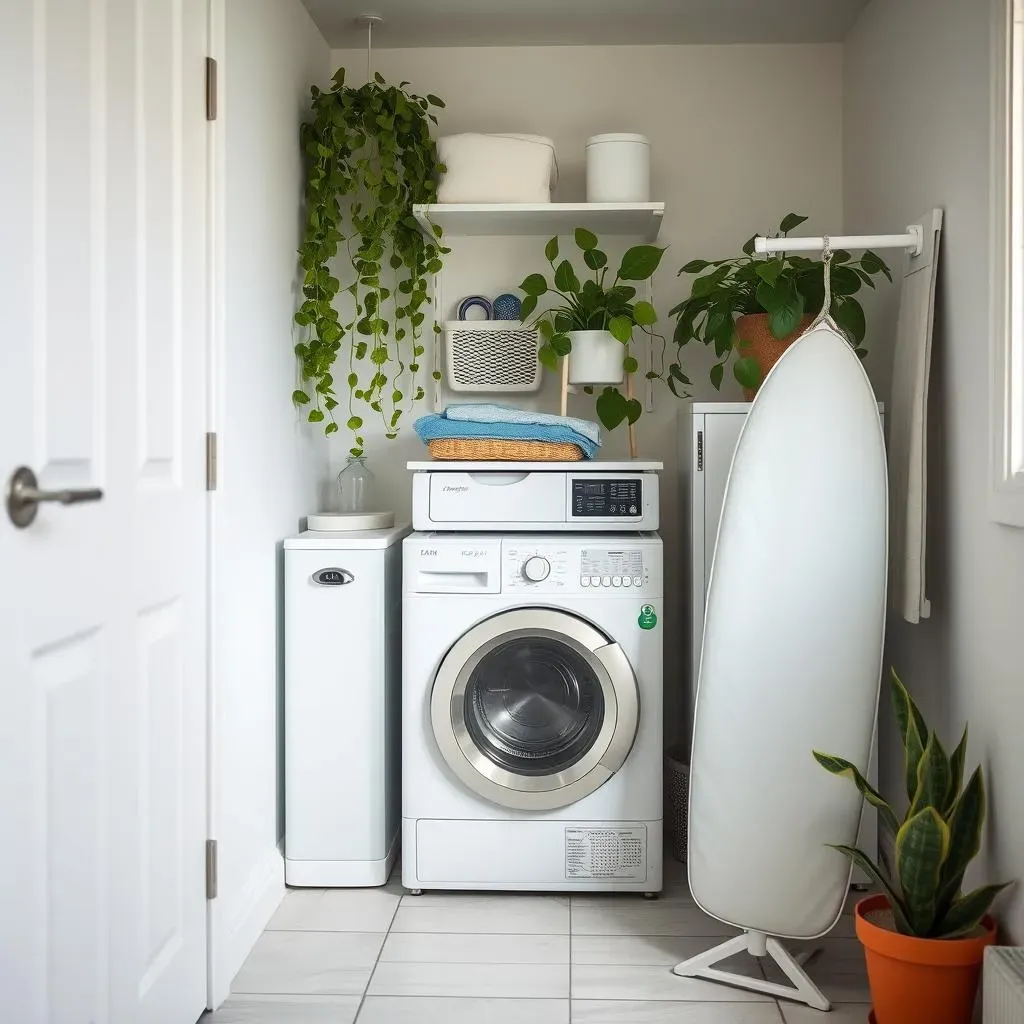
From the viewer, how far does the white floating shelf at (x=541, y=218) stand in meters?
2.86

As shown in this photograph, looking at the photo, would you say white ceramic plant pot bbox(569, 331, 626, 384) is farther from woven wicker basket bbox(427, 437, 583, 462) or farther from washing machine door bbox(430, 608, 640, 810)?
washing machine door bbox(430, 608, 640, 810)

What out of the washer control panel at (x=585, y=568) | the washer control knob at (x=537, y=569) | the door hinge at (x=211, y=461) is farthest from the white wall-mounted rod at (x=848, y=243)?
the door hinge at (x=211, y=461)

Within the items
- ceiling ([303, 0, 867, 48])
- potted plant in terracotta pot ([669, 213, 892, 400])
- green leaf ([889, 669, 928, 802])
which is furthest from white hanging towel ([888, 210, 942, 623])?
ceiling ([303, 0, 867, 48])

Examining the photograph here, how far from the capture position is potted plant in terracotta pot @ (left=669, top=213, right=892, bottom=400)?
8.12ft

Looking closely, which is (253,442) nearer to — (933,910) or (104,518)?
(104,518)

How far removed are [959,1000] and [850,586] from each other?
30.7 inches

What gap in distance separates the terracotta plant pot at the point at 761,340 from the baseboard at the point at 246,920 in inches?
67.3

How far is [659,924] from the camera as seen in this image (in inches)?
97.2

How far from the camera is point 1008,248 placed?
1854mm

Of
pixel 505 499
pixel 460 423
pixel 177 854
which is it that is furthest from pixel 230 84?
pixel 177 854

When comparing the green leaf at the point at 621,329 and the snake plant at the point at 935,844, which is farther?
the green leaf at the point at 621,329

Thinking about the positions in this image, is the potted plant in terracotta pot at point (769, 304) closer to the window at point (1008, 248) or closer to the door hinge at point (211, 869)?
the window at point (1008, 248)

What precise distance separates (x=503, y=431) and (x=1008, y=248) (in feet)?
4.03

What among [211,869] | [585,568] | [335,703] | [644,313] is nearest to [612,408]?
[644,313]
